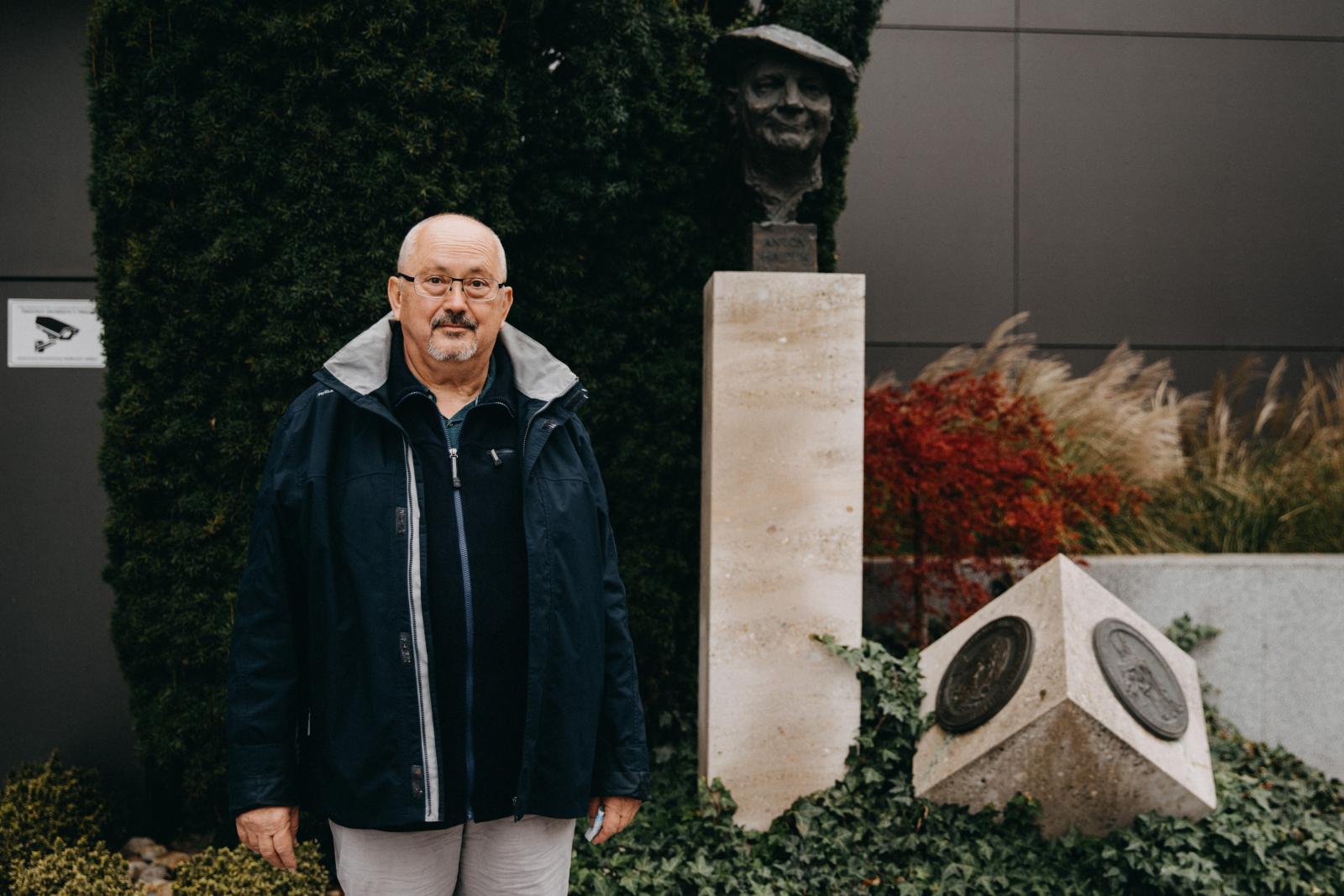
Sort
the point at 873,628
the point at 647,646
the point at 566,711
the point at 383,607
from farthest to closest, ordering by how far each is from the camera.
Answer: the point at 873,628 → the point at 647,646 → the point at 566,711 → the point at 383,607

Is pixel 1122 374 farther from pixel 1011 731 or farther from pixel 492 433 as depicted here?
pixel 492 433

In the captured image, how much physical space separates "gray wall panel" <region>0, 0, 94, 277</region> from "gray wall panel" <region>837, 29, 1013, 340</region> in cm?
456

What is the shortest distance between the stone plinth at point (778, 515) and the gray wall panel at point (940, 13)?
12.4 feet

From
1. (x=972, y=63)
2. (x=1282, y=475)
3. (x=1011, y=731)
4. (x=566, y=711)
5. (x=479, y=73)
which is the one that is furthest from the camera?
(x=972, y=63)

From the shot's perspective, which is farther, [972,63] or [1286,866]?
[972,63]

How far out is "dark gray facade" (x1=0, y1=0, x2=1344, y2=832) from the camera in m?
6.76

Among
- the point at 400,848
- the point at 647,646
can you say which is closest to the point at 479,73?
the point at 647,646

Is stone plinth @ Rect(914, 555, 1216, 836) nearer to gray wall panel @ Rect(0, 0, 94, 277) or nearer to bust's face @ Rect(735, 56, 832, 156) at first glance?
bust's face @ Rect(735, 56, 832, 156)

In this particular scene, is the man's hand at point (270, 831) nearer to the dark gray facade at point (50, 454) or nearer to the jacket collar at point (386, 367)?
the jacket collar at point (386, 367)

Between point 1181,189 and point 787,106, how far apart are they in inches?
174

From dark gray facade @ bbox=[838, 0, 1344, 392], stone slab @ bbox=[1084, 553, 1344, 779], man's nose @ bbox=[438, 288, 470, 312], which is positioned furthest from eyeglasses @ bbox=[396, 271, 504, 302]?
dark gray facade @ bbox=[838, 0, 1344, 392]

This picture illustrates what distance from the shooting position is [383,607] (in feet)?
6.33

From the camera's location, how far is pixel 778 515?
12.8 feet

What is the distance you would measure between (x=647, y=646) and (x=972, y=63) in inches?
189
